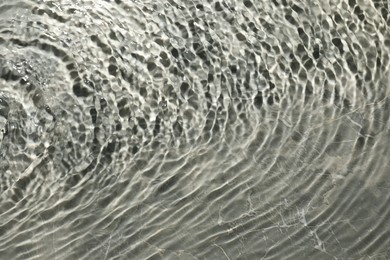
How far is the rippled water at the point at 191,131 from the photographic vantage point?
1.55 meters

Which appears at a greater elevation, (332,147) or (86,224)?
(332,147)

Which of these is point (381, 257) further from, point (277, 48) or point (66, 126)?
point (66, 126)

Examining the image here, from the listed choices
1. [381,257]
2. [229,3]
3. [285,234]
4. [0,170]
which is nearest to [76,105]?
[0,170]

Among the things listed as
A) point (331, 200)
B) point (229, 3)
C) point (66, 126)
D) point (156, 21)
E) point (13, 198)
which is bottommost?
point (13, 198)

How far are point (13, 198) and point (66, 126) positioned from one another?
21 centimetres

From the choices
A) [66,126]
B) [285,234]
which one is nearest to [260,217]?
[285,234]

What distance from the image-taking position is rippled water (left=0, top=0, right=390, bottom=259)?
155cm

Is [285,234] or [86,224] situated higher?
[285,234]

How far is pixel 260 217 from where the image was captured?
1.59 metres

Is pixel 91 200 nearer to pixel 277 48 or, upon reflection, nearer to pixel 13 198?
pixel 13 198

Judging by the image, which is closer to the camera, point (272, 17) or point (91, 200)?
point (91, 200)

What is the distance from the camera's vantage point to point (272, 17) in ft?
5.68

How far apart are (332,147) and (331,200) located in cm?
14

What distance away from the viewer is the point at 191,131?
1637mm
